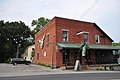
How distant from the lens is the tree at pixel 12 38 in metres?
61.8

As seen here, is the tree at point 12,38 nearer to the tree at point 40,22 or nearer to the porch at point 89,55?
the tree at point 40,22

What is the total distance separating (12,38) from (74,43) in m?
37.3

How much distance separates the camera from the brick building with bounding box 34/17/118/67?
31.4 metres

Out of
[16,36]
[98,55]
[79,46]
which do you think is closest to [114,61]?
[98,55]

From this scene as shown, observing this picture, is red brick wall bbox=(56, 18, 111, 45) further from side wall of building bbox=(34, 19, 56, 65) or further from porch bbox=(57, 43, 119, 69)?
porch bbox=(57, 43, 119, 69)

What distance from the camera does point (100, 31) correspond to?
37781mm

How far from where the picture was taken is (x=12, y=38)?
6594cm

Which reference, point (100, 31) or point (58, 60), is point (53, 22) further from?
point (100, 31)

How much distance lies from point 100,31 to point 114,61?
247 inches

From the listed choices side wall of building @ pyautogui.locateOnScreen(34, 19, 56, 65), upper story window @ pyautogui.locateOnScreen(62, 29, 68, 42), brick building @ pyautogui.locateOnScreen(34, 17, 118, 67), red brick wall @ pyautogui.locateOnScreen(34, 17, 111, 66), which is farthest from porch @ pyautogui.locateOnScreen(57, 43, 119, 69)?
side wall of building @ pyautogui.locateOnScreen(34, 19, 56, 65)

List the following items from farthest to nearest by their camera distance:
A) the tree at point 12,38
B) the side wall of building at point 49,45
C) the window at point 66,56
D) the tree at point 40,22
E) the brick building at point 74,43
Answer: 1. the tree at point 40,22
2. the tree at point 12,38
3. the side wall of building at point 49,45
4. the window at point 66,56
5. the brick building at point 74,43

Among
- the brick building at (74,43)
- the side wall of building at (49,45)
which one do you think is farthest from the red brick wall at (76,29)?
the side wall of building at (49,45)

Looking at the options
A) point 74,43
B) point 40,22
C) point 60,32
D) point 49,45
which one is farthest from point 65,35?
point 40,22

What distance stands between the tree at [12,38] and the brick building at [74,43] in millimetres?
26794
